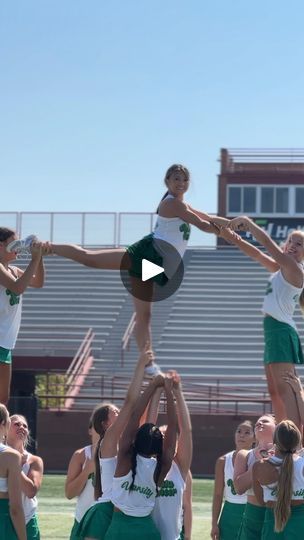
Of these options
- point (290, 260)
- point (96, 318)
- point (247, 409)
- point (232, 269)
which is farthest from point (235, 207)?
point (290, 260)

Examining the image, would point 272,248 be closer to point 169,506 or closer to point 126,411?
point 126,411

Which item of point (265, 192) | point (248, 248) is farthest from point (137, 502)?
point (265, 192)

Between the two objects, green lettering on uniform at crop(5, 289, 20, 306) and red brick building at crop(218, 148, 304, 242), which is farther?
red brick building at crop(218, 148, 304, 242)

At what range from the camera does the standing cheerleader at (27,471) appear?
6.77 m

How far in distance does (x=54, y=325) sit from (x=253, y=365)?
197 inches

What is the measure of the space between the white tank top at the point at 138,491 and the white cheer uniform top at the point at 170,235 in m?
1.44

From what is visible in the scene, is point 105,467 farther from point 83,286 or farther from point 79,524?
point 83,286

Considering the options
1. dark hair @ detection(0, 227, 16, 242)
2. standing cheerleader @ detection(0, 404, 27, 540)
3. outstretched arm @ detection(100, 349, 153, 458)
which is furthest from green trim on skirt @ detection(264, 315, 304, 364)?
standing cheerleader @ detection(0, 404, 27, 540)

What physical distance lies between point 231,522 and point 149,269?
2007 millimetres

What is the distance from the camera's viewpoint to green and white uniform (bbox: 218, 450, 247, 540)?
7.70 m

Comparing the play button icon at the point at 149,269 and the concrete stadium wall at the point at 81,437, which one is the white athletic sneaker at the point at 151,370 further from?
the concrete stadium wall at the point at 81,437

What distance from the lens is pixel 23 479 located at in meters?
6.70

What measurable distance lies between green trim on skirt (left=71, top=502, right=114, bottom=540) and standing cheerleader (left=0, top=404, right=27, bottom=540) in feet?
1.36

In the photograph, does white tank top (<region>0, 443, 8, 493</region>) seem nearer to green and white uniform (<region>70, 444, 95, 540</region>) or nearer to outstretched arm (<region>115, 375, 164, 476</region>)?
outstretched arm (<region>115, 375, 164, 476</region>)
